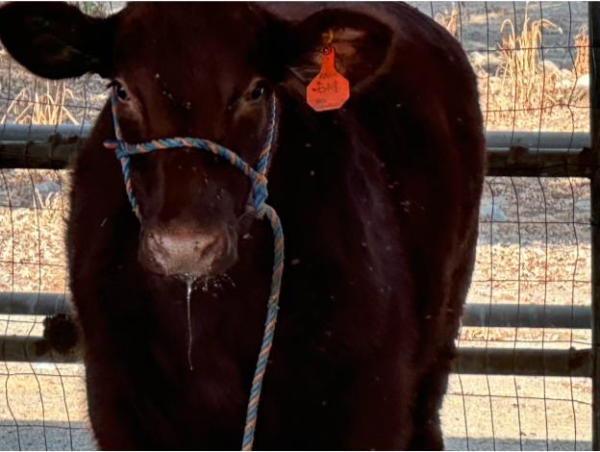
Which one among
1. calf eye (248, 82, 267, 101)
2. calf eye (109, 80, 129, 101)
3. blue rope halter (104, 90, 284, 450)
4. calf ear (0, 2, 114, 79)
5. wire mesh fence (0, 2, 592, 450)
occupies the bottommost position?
wire mesh fence (0, 2, 592, 450)

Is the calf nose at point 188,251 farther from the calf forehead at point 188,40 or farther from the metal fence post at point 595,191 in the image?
the metal fence post at point 595,191

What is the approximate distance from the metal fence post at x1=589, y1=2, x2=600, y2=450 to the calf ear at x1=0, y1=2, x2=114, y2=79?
2374mm

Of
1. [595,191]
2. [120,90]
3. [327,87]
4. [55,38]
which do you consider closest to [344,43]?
[327,87]

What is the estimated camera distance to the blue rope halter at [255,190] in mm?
3476

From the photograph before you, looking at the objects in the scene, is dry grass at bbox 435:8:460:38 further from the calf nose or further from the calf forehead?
the calf nose

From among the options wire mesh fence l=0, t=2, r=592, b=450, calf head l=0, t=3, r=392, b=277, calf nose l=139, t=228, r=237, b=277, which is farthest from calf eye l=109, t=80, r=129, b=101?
wire mesh fence l=0, t=2, r=592, b=450

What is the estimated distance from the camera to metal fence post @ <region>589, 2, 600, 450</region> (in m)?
5.46

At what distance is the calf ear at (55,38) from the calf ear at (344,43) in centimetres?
52

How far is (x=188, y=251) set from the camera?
3.28 metres

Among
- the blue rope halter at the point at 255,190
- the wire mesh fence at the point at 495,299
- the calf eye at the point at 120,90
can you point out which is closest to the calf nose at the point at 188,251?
the blue rope halter at the point at 255,190

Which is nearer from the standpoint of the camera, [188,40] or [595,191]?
[188,40]

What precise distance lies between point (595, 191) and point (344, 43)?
191cm

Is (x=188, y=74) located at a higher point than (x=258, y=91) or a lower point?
higher

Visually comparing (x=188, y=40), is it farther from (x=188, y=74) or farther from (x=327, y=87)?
(x=327, y=87)
